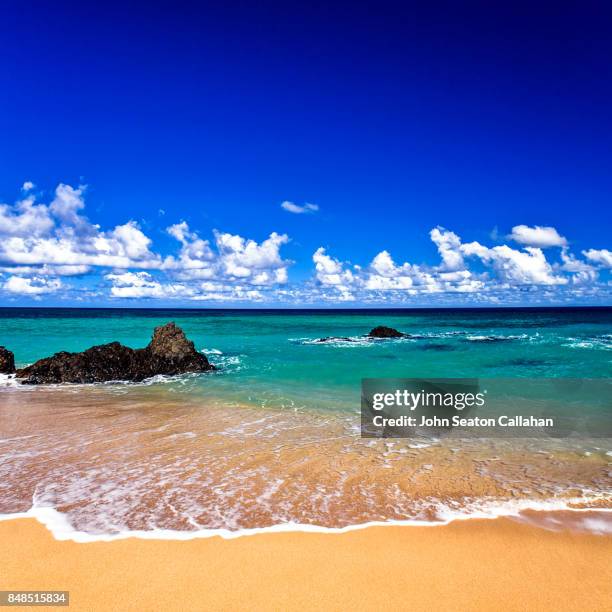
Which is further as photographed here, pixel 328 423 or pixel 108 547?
pixel 328 423

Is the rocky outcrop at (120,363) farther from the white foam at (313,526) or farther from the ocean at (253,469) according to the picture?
the white foam at (313,526)

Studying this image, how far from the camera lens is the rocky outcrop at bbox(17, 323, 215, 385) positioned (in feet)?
51.2

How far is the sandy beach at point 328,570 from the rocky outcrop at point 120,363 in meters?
12.2

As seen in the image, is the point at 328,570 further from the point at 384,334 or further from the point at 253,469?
the point at 384,334

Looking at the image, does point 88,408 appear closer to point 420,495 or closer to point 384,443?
point 384,443

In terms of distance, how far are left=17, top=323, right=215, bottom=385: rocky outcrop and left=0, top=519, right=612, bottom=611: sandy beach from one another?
12.2m

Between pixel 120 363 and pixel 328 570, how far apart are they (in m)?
14.8

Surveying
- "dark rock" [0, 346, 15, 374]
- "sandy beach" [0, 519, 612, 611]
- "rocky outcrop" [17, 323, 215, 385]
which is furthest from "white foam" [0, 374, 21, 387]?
"sandy beach" [0, 519, 612, 611]

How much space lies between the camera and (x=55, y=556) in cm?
419

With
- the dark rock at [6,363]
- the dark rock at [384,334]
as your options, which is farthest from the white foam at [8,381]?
the dark rock at [384,334]

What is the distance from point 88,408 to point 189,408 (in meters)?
2.59

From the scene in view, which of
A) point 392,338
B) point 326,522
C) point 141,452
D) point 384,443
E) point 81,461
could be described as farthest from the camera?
point 392,338

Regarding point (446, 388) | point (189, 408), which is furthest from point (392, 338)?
point (189, 408)

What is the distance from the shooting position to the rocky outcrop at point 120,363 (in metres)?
15.6
